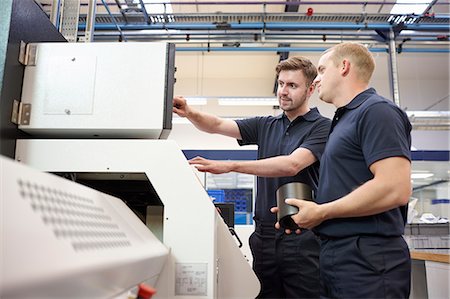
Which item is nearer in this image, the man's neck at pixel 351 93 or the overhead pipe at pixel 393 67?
the man's neck at pixel 351 93

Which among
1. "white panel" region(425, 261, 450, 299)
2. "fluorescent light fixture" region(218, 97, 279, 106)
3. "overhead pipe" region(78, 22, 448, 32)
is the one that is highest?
"overhead pipe" region(78, 22, 448, 32)

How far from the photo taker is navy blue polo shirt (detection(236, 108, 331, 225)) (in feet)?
5.36

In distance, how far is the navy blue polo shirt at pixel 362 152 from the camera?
1.07 meters

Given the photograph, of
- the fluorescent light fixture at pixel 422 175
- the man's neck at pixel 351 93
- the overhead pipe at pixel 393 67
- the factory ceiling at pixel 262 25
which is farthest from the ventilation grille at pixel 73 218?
the fluorescent light fixture at pixel 422 175

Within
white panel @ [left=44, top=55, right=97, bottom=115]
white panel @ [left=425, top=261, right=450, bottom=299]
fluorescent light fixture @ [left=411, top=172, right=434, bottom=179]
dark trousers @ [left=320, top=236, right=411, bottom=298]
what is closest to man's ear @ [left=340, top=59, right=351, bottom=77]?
dark trousers @ [left=320, top=236, right=411, bottom=298]

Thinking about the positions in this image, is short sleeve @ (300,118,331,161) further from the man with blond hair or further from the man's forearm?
the man with blond hair

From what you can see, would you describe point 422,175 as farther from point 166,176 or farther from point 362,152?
point 166,176

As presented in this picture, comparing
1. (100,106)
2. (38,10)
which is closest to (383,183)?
(100,106)

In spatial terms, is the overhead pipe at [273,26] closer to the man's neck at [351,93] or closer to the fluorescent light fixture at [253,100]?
the fluorescent light fixture at [253,100]

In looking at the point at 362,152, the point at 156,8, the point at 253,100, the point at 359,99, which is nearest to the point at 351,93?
the point at 359,99

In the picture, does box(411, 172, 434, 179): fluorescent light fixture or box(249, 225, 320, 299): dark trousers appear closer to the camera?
box(249, 225, 320, 299): dark trousers

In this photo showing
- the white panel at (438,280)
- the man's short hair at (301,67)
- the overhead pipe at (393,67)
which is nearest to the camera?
A: the man's short hair at (301,67)

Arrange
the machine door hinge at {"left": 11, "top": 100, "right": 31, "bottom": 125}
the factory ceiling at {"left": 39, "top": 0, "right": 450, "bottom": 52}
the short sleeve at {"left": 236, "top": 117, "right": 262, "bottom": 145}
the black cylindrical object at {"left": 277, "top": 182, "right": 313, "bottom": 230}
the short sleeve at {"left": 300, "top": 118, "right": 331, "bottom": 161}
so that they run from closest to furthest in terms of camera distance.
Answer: the machine door hinge at {"left": 11, "top": 100, "right": 31, "bottom": 125} → the black cylindrical object at {"left": 277, "top": 182, "right": 313, "bottom": 230} → the short sleeve at {"left": 300, "top": 118, "right": 331, "bottom": 161} → the short sleeve at {"left": 236, "top": 117, "right": 262, "bottom": 145} → the factory ceiling at {"left": 39, "top": 0, "right": 450, "bottom": 52}

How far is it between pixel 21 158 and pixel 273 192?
3.38 feet
